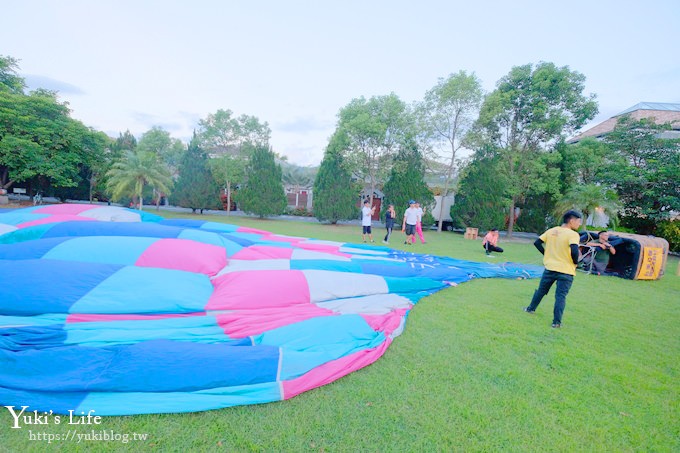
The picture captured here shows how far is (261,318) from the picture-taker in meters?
3.58

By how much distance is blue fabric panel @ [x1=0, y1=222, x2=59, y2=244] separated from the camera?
5027 mm

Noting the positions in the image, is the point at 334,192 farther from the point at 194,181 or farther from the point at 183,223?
the point at 183,223

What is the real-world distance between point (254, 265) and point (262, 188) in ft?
56.1

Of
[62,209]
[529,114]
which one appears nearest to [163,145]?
[62,209]

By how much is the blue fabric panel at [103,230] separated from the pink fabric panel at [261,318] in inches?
111

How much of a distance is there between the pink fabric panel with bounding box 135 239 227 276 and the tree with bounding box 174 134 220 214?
20.4 m

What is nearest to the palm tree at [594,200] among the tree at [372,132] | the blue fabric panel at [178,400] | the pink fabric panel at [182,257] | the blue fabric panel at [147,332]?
the tree at [372,132]

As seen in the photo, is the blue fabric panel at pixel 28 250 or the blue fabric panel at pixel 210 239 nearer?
the blue fabric panel at pixel 28 250

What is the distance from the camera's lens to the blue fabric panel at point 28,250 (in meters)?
4.12

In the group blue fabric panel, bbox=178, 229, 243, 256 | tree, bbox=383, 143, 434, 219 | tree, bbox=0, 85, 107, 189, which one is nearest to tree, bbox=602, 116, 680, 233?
tree, bbox=383, 143, 434, 219

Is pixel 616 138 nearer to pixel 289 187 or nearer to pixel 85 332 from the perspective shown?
pixel 85 332

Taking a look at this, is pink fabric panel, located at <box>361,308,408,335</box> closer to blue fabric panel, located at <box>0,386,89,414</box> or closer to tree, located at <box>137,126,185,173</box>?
blue fabric panel, located at <box>0,386,89,414</box>

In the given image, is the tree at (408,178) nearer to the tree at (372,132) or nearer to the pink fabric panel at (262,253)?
the tree at (372,132)

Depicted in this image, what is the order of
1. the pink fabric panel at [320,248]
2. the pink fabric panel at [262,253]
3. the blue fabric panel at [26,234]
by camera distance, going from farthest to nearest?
the pink fabric panel at [320,248]
the pink fabric panel at [262,253]
the blue fabric panel at [26,234]
